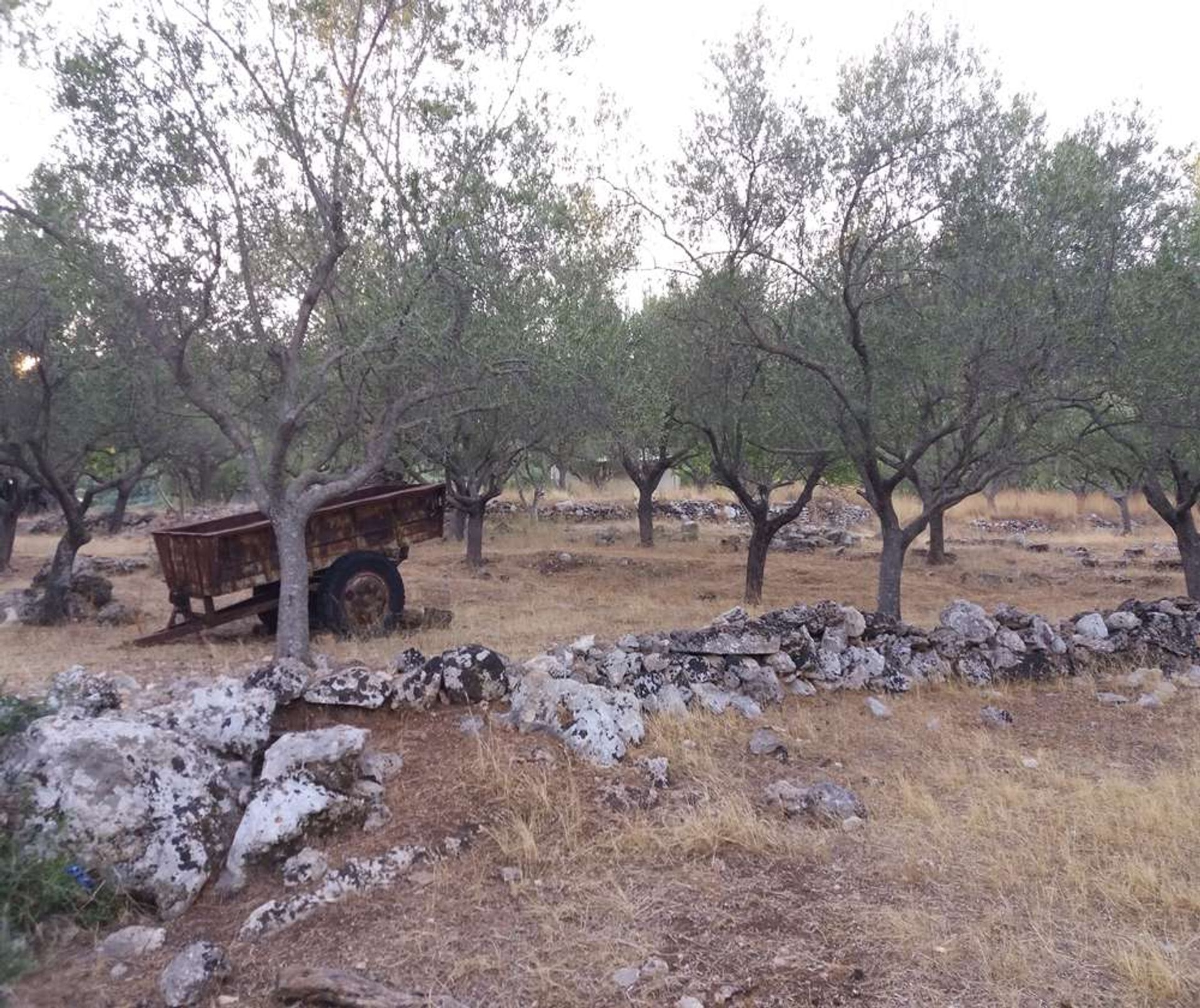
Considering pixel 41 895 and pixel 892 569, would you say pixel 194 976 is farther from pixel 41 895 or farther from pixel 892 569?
pixel 892 569

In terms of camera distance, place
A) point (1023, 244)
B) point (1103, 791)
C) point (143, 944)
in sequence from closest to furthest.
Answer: point (143, 944) → point (1103, 791) → point (1023, 244)

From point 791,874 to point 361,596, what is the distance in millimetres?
8350

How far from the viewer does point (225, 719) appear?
19.1 ft

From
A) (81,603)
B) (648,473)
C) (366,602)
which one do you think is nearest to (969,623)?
(366,602)

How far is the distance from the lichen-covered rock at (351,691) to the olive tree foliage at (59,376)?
4.64 m

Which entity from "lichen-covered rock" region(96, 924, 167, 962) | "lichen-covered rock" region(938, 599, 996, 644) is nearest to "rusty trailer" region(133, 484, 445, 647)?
"lichen-covered rock" region(96, 924, 167, 962)

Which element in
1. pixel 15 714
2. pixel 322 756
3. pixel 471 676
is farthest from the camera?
pixel 471 676

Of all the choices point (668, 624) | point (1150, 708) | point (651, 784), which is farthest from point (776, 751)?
point (668, 624)

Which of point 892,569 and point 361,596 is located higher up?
point 892,569

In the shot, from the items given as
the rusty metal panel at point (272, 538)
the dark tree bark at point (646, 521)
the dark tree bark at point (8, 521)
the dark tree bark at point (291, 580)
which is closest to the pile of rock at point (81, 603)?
the rusty metal panel at point (272, 538)

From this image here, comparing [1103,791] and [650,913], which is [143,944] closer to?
[650,913]

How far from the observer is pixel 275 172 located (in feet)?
29.6

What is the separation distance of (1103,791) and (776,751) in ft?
6.99

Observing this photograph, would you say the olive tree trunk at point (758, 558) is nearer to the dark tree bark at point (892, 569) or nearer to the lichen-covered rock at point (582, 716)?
the dark tree bark at point (892, 569)
